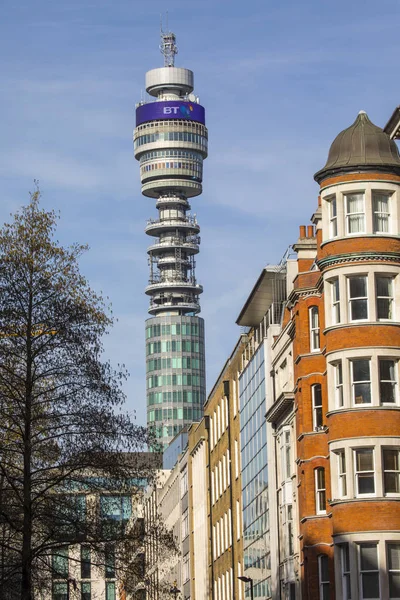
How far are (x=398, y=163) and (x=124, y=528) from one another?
19.4 meters

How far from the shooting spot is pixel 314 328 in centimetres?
6209

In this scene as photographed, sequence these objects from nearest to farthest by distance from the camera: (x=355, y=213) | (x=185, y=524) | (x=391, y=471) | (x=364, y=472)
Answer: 1. (x=391, y=471)
2. (x=364, y=472)
3. (x=355, y=213)
4. (x=185, y=524)

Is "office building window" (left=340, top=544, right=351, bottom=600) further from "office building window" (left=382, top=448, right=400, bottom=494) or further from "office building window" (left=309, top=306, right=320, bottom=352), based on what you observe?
"office building window" (left=309, top=306, right=320, bottom=352)

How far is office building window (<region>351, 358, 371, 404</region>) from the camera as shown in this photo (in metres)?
55.4

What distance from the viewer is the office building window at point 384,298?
5631 centimetres

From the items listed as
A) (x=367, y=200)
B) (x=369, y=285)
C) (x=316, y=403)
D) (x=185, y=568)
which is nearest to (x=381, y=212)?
(x=367, y=200)

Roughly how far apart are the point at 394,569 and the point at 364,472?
12.2 ft

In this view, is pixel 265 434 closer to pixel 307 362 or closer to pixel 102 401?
pixel 307 362

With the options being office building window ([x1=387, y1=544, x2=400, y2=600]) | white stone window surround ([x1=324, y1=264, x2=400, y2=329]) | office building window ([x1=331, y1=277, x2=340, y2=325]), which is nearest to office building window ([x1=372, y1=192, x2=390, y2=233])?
white stone window surround ([x1=324, y1=264, x2=400, y2=329])

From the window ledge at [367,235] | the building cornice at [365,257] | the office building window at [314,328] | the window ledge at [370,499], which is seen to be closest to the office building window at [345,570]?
the window ledge at [370,499]

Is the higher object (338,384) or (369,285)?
(369,285)

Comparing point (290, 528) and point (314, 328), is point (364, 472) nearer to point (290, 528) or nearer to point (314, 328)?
point (314, 328)

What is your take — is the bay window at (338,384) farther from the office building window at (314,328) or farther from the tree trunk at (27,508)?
the tree trunk at (27,508)

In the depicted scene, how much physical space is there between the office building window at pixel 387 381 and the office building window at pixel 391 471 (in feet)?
6.33
